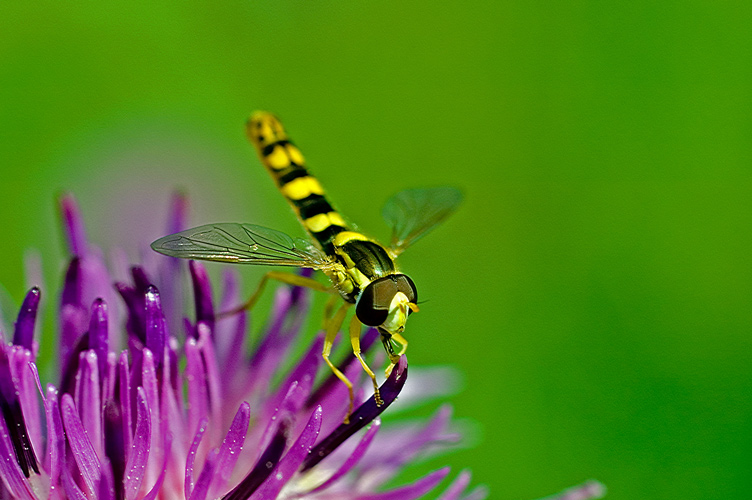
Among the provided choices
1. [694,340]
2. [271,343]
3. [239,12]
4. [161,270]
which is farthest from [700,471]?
[239,12]

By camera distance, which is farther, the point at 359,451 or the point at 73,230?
the point at 73,230

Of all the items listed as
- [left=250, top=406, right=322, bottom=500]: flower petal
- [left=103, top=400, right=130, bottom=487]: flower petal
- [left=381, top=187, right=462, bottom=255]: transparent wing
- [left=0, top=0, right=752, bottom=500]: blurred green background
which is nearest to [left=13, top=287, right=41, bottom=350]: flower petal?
[left=103, top=400, right=130, bottom=487]: flower petal

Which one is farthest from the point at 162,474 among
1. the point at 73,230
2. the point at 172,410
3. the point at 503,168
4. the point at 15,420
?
the point at 503,168

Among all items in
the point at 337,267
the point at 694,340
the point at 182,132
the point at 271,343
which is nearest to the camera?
the point at 337,267

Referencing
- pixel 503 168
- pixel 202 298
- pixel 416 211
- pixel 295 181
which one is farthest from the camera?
pixel 503 168

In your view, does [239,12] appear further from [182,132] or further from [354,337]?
[354,337]

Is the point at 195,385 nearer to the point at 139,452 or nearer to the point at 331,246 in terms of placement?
the point at 139,452

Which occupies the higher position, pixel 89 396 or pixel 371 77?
pixel 371 77

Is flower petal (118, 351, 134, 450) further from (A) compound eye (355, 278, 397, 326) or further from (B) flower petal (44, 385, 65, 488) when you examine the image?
(A) compound eye (355, 278, 397, 326)
